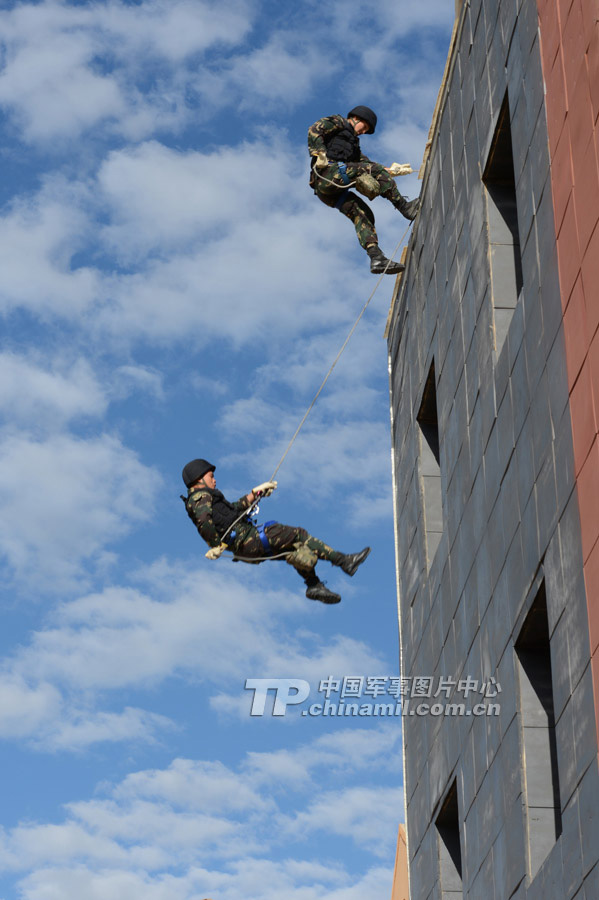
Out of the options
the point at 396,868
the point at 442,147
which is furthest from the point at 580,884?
the point at 396,868

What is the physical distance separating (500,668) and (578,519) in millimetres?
3221

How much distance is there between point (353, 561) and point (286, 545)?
96 centimetres

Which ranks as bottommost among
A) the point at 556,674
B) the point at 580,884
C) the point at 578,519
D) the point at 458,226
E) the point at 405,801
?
the point at 580,884

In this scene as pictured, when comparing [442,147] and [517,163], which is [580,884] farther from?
[442,147]

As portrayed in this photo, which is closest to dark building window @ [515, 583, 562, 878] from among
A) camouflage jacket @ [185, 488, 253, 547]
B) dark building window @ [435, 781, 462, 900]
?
dark building window @ [435, 781, 462, 900]

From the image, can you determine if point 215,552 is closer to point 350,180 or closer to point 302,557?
point 302,557

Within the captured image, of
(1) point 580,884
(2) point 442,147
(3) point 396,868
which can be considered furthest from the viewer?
(3) point 396,868

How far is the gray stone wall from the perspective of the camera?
13.1 m

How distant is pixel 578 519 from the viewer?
42.1 feet

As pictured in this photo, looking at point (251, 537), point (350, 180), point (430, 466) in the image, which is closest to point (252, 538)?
point (251, 537)

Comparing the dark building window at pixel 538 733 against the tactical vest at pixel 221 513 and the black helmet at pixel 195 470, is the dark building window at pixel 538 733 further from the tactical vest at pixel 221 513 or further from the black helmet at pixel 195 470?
the black helmet at pixel 195 470

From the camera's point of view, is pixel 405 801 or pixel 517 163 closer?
pixel 517 163

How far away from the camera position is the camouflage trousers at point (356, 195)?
20875 mm

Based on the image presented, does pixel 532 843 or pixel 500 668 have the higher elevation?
pixel 500 668
